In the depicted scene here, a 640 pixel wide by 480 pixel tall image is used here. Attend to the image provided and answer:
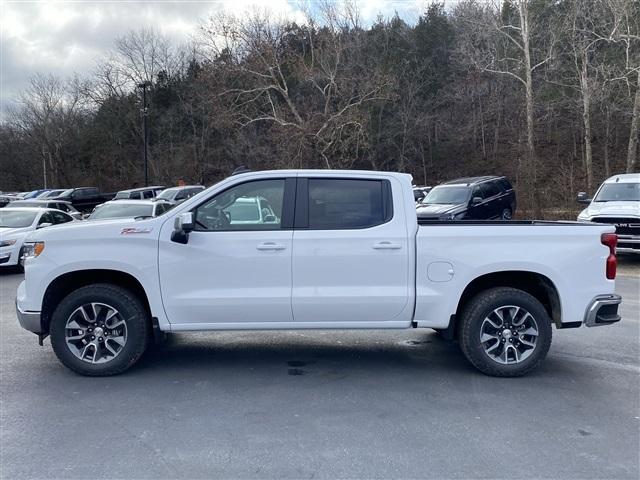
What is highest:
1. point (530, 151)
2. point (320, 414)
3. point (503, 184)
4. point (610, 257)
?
point (530, 151)

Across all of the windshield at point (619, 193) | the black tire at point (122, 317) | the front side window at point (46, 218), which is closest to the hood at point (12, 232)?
the front side window at point (46, 218)

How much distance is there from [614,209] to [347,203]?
10.4 metres

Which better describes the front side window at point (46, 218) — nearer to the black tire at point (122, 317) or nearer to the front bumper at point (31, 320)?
the front bumper at point (31, 320)

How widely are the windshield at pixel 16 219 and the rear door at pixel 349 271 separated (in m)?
11.1

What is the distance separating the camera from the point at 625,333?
7.46 meters

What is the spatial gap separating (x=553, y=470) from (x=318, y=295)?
2.46 meters

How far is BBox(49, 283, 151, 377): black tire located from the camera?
5.52m

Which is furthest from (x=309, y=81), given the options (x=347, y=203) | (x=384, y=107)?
(x=347, y=203)

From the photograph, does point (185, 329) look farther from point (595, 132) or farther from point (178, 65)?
point (178, 65)

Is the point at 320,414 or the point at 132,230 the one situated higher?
the point at 132,230

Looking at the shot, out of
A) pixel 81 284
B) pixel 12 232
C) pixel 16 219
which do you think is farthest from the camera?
pixel 16 219

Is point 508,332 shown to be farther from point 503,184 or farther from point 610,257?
point 503,184

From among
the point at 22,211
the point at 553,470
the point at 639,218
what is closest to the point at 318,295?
the point at 553,470

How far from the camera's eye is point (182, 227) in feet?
17.4
